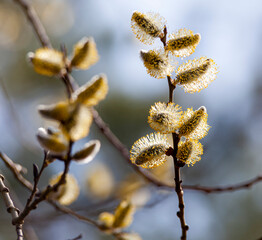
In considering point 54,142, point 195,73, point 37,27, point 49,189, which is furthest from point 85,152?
point 37,27

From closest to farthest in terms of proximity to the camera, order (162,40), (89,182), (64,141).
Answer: (64,141) → (162,40) → (89,182)

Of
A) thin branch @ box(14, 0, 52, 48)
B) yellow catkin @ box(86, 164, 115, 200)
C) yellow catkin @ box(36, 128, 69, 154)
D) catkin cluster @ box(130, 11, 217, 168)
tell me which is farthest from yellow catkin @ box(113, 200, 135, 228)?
yellow catkin @ box(86, 164, 115, 200)

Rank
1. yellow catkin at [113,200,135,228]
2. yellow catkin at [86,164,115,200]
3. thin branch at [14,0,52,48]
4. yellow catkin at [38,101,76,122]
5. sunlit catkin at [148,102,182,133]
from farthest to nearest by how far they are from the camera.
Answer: yellow catkin at [86,164,115,200], thin branch at [14,0,52,48], yellow catkin at [113,200,135,228], sunlit catkin at [148,102,182,133], yellow catkin at [38,101,76,122]

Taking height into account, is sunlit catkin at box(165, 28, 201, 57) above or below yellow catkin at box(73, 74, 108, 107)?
above

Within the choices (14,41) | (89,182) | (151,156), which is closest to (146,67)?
(151,156)

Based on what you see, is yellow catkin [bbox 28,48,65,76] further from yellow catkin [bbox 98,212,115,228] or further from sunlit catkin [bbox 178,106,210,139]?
yellow catkin [bbox 98,212,115,228]

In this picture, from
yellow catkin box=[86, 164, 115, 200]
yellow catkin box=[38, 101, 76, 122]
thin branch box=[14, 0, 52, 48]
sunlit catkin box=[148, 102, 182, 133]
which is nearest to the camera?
yellow catkin box=[38, 101, 76, 122]

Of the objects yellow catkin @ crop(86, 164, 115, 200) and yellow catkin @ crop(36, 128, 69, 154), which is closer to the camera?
yellow catkin @ crop(36, 128, 69, 154)

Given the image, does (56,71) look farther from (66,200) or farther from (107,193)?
(107,193)
